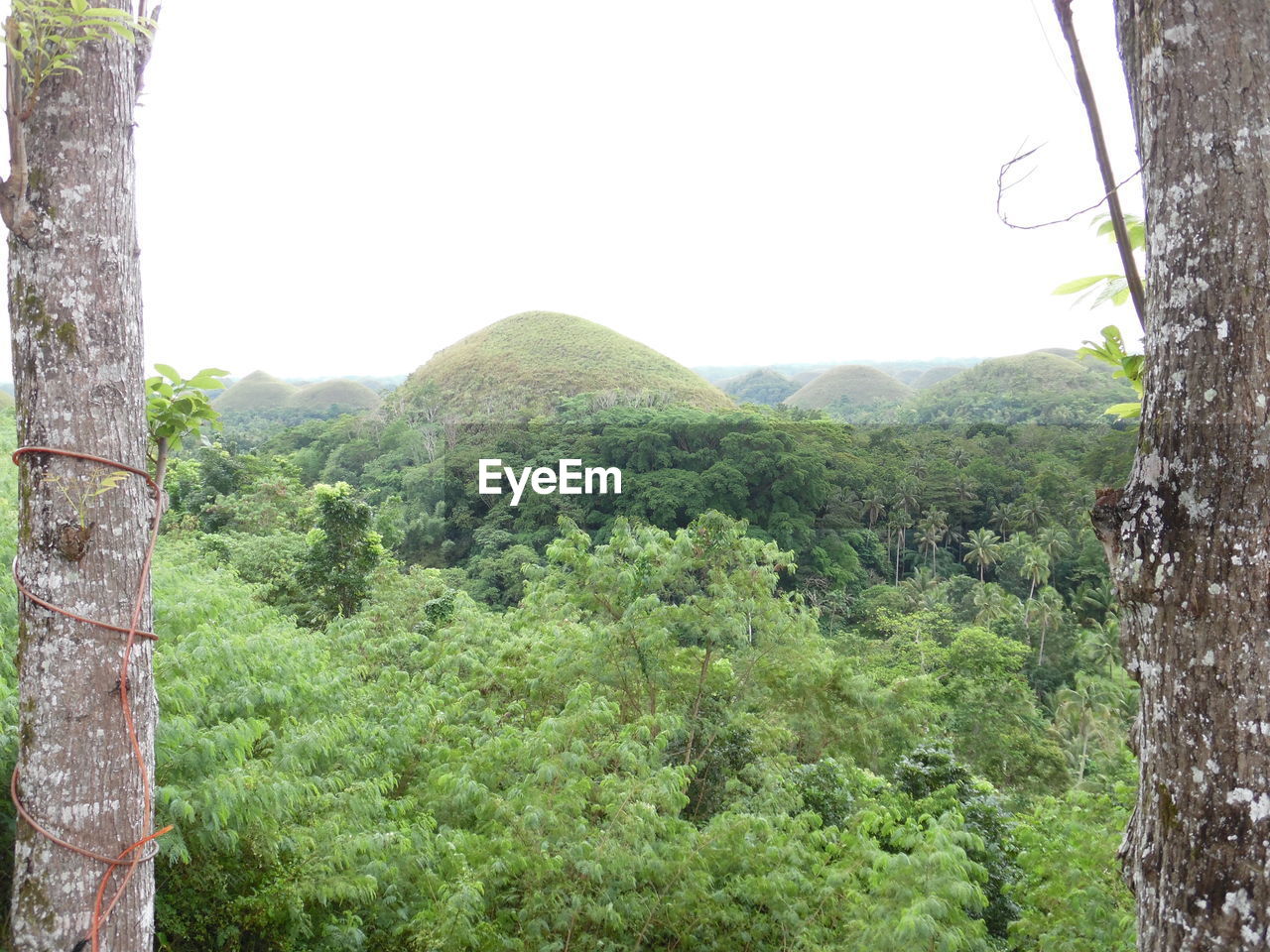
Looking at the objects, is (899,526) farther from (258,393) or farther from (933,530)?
(258,393)

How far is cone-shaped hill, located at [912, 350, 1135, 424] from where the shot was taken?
53062mm

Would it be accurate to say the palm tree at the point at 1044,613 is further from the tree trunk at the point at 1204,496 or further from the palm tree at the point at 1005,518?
the tree trunk at the point at 1204,496

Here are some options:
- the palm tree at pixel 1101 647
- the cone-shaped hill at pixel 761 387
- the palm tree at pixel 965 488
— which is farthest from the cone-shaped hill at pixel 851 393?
the palm tree at pixel 1101 647

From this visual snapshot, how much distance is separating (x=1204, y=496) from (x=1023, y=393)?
67.2 meters

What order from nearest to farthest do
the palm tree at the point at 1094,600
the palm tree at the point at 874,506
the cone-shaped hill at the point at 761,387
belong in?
1. the palm tree at the point at 1094,600
2. the palm tree at the point at 874,506
3. the cone-shaped hill at the point at 761,387

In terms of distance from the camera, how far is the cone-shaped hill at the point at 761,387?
3688 inches

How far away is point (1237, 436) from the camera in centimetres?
85

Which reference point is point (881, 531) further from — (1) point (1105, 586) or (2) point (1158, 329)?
→ (2) point (1158, 329)

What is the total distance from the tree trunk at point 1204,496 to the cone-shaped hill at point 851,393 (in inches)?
2993

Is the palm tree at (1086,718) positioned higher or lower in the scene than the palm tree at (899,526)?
lower

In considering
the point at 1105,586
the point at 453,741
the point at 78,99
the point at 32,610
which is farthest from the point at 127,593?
the point at 1105,586

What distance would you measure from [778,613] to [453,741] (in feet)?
11.3

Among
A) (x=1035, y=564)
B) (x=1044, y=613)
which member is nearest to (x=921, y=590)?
(x=1035, y=564)

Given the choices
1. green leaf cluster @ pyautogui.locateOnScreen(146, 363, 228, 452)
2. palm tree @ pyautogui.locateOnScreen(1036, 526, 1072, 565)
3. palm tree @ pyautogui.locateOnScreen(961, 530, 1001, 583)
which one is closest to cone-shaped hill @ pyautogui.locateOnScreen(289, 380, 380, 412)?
palm tree @ pyautogui.locateOnScreen(961, 530, 1001, 583)
